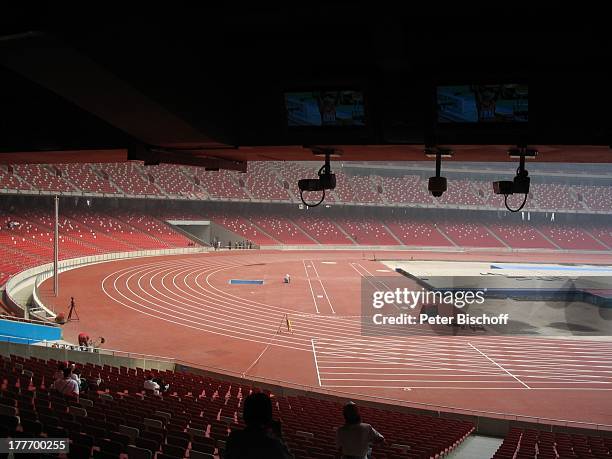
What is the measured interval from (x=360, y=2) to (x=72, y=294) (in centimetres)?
3145

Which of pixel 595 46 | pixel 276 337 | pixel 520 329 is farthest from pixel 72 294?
pixel 595 46

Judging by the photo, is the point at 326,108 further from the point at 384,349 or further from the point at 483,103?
the point at 384,349

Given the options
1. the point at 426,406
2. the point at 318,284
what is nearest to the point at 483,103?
the point at 426,406

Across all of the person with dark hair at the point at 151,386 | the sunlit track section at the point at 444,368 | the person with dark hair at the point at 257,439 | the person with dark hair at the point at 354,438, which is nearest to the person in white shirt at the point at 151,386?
the person with dark hair at the point at 151,386

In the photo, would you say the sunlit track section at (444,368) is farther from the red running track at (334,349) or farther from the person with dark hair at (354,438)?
the person with dark hair at (354,438)

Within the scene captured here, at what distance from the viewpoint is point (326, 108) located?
22.4ft

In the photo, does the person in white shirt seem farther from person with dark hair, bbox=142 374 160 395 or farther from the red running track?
the red running track

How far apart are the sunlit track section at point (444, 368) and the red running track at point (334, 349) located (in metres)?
0.03

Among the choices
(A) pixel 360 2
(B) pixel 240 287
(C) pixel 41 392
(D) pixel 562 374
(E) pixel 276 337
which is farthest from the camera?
(B) pixel 240 287

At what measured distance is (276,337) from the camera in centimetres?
2405

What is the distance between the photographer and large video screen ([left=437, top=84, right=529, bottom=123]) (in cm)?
618

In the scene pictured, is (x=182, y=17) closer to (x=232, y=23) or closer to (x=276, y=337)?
(x=232, y=23)

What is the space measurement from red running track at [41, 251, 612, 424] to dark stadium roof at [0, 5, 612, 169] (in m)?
11.3

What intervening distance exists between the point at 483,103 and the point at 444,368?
15057 mm
